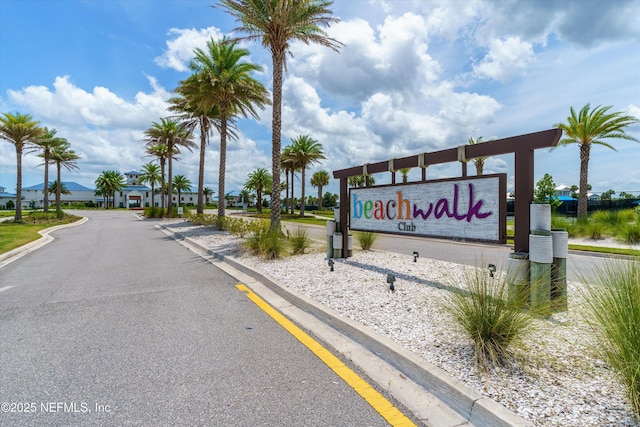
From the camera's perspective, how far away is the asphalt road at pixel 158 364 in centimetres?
272

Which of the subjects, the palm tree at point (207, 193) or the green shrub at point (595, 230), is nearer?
the green shrub at point (595, 230)

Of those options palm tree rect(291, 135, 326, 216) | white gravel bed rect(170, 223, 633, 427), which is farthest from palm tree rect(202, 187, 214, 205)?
white gravel bed rect(170, 223, 633, 427)

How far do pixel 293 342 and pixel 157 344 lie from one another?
1.55 metres

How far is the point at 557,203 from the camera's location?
30141mm

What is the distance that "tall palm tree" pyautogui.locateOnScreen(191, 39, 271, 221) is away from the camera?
21.3 meters

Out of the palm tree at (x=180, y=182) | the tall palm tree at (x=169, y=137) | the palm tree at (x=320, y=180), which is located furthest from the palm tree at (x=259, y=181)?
the palm tree at (x=180, y=182)

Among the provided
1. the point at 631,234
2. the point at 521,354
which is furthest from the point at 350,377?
the point at 631,234

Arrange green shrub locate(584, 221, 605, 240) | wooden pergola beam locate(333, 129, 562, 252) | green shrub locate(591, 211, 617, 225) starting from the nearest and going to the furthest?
wooden pergola beam locate(333, 129, 562, 252) < green shrub locate(584, 221, 605, 240) < green shrub locate(591, 211, 617, 225)

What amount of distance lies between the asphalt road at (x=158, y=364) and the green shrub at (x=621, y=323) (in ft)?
5.80

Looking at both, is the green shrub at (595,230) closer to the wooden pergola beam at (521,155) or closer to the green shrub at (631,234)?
the green shrub at (631,234)

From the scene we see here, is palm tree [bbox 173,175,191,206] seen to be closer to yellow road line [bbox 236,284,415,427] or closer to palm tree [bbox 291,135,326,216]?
palm tree [bbox 291,135,326,216]

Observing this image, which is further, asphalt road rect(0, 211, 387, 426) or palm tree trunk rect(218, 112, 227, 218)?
palm tree trunk rect(218, 112, 227, 218)

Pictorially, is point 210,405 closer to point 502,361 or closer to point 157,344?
point 157,344

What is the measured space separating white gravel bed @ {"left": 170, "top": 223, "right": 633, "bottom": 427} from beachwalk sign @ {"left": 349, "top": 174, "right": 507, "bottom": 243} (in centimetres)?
103
